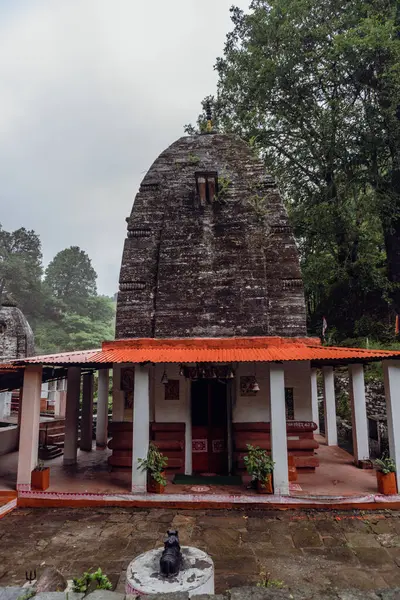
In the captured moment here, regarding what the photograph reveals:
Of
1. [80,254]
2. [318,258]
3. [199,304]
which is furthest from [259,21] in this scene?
[80,254]

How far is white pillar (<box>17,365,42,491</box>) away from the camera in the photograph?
7.72m

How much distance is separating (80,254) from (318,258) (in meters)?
41.5

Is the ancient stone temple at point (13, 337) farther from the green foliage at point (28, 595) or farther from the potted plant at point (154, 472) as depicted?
the green foliage at point (28, 595)

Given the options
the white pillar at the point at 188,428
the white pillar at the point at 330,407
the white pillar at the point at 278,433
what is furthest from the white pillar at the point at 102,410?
the white pillar at the point at 330,407

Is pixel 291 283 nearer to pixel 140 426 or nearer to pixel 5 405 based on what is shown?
pixel 140 426

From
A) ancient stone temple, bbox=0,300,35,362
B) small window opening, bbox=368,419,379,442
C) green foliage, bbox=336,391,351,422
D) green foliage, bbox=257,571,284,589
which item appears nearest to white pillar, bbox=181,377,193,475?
green foliage, bbox=257,571,284,589

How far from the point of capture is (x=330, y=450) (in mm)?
11758

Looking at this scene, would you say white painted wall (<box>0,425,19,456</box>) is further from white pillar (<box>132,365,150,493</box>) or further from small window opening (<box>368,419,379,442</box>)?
small window opening (<box>368,419,379,442</box>)

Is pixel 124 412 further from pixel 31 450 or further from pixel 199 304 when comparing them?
pixel 199 304

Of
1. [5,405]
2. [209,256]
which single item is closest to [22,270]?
[5,405]

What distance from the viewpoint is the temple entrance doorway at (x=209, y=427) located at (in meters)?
9.02

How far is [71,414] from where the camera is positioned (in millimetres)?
10188

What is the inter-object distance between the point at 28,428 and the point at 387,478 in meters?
7.25

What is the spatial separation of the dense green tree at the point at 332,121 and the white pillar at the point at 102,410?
385 inches
